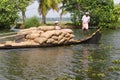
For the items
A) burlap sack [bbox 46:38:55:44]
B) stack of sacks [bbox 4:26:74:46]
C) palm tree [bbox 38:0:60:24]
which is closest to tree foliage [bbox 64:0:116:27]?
palm tree [bbox 38:0:60:24]

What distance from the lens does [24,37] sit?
34438mm

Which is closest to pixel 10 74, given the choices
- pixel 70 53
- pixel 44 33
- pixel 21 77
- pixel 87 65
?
pixel 21 77

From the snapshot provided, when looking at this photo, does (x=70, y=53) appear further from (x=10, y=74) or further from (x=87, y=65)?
(x=10, y=74)

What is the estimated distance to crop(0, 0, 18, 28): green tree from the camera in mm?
68562

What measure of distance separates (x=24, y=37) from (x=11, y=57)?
27.9 feet

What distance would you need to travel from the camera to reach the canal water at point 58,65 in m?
19.2

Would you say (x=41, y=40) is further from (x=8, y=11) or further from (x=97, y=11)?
(x=97, y=11)

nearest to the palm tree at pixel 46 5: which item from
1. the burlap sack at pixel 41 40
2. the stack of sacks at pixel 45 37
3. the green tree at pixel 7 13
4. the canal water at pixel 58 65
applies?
the green tree at pixel 7 13

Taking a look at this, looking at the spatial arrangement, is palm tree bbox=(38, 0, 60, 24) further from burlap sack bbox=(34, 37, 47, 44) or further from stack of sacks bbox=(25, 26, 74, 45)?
burlap sack bbox=(34, 37, 47, 44)

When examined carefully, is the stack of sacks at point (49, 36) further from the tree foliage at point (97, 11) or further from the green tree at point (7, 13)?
the tree foliage at point (97, 11)

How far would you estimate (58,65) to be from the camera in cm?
2262

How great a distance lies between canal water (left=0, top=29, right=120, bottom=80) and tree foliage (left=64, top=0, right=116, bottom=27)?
46565 mm

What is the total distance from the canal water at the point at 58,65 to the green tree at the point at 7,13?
3932 centimetres

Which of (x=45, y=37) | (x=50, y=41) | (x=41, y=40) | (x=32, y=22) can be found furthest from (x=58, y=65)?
(x=32, y=22)
